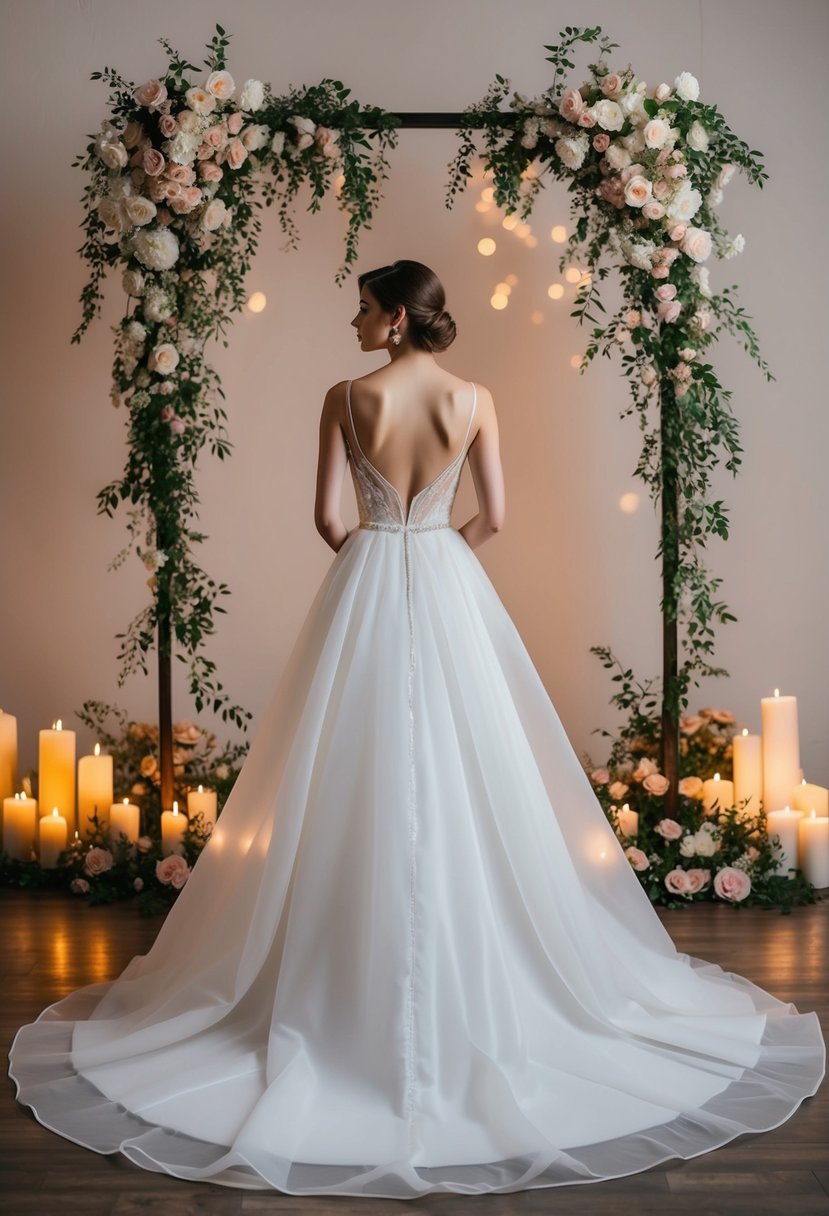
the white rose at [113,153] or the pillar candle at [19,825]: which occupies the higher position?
the white rose at [113,153]

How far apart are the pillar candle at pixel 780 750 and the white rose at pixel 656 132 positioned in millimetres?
1984

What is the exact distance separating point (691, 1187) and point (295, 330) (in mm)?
3643

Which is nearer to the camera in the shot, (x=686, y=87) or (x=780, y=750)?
(x=686, y=87)

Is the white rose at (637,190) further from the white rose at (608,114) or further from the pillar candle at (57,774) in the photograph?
the pillar candle at (57,774)

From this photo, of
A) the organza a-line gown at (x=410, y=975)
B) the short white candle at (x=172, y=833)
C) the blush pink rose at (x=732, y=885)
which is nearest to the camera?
the organza a-line gown at (x=410, y=975)

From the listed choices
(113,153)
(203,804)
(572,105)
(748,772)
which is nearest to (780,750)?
(748,772)

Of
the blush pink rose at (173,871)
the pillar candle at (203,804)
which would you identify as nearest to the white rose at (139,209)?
the pillar candle at (203,804)

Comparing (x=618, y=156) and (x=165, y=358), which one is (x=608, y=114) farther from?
(x=165, y=358)

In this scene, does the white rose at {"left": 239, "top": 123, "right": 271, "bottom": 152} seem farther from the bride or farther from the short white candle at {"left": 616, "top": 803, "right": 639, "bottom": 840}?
the short white candle at {"left": 616, "top": 803, "right": 639, "bottom": 840}

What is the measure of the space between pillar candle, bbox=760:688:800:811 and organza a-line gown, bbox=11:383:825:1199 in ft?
4.41

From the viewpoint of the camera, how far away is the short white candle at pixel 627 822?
4.44 m

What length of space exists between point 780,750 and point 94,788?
253 cm

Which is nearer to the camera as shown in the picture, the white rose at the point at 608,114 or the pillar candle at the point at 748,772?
the white rose at the point at 608,114

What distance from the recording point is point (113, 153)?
3.91 meters
